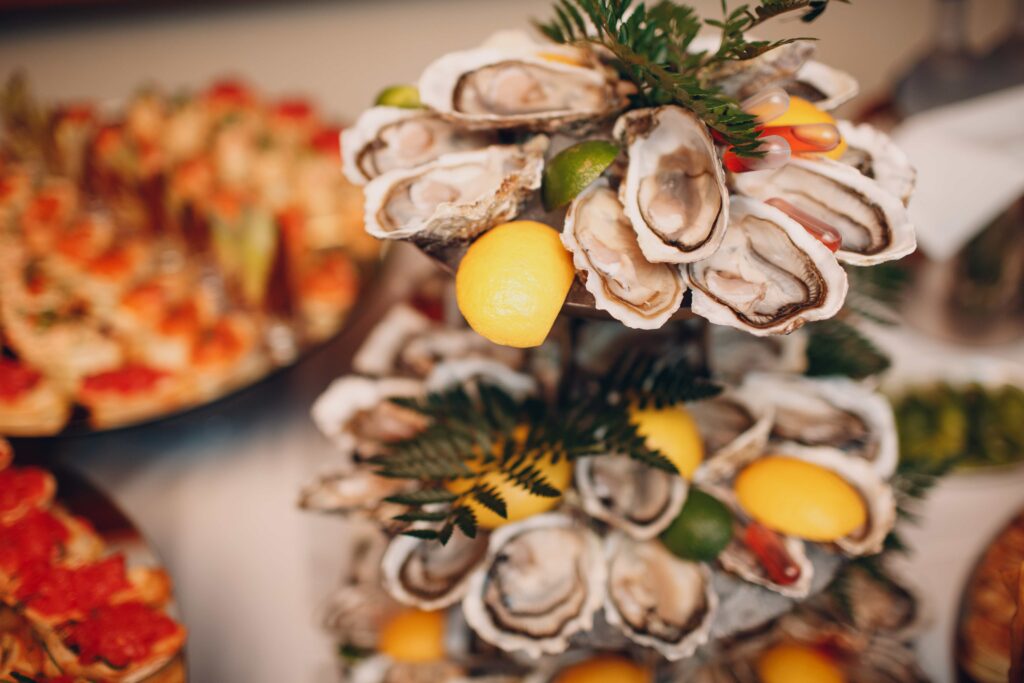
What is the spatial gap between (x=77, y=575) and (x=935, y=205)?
99 cm

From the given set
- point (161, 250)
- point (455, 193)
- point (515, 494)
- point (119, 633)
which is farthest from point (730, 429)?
point (161, 250)

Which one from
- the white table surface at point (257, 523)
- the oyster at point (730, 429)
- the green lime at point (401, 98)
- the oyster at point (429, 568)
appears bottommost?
the white table surface at point (257, 523)

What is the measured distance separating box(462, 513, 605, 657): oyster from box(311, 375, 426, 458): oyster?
0.14 meters

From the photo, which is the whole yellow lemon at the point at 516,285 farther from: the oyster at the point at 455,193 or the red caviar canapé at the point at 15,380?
the red caviar canapé at the point at 15,380

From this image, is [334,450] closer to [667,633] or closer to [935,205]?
[667,633]

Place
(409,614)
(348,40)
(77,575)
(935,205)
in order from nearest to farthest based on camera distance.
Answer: (77,575)
(409,614)
(935,205)
(348,40)

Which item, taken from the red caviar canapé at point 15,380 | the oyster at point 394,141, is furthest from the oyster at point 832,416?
the red caviar canapé at point 15,380

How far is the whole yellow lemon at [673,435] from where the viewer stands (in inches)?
20.7

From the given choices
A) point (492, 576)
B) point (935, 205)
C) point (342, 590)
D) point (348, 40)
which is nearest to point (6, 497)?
point (342, 590)

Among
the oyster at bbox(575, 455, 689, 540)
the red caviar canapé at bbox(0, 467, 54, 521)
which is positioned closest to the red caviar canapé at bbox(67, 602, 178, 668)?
the red caviar canapé at bbox(0, 467, 54, 521)

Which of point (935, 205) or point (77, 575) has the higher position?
point (935, 205)

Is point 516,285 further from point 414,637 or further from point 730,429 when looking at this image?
point 414,637

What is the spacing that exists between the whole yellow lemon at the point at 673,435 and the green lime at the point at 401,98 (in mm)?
287

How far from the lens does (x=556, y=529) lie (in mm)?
556
